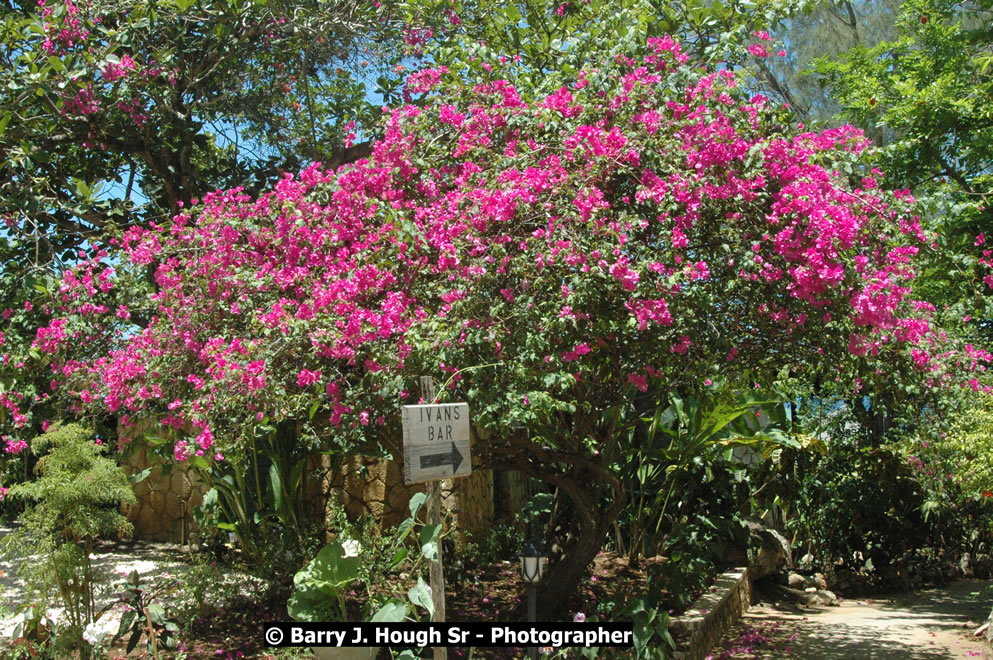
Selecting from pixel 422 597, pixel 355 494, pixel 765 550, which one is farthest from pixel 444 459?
pixel 765 550

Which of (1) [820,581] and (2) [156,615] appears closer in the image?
(2) [156,615]

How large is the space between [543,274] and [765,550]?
596 cm

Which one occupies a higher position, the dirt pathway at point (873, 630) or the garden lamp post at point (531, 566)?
the garden lamp post at point (531, 566)

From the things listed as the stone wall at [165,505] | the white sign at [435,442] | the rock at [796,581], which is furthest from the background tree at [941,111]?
the stone wall at [165,505]

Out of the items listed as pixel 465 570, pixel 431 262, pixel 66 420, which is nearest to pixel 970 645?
pixel 465 570

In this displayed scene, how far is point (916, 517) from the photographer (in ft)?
33.2

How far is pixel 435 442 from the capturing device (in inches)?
141

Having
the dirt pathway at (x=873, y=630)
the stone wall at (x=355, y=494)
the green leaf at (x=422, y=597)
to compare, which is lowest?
the dirt pathway at (x=873, y=630)

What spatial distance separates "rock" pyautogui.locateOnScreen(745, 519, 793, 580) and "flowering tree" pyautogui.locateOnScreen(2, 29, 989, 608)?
12.7 feet

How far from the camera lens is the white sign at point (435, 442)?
342 centimetres

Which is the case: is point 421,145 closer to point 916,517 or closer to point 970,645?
point 970,645

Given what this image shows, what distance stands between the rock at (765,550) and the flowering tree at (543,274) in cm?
386

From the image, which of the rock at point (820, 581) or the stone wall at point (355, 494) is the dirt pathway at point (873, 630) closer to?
the rock at point (820, 581)

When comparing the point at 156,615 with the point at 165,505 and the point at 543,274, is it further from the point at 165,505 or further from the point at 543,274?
the point at 165,505
